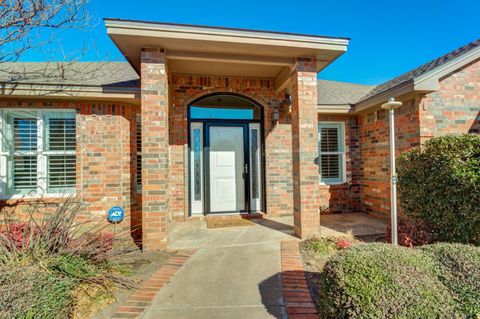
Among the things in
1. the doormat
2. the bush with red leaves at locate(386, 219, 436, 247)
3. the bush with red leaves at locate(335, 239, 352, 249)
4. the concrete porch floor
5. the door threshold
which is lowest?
the concrete porch floor

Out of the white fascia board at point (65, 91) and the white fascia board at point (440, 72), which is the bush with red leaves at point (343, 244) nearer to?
the white fascia board at point (440, 72)

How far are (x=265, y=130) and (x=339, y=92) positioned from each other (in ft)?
11.2

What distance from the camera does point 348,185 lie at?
695cm

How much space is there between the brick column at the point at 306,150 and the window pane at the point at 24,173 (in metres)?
5.75

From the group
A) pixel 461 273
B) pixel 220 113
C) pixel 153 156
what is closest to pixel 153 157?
pixel 153 156

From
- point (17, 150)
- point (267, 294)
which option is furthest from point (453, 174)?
point (17, 150)

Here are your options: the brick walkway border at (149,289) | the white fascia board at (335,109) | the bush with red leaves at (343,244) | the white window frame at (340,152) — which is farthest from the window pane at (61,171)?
the white window frame at (340,152)

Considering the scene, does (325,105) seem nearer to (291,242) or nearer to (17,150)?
(291,242)

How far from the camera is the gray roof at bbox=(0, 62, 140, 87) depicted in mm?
5164

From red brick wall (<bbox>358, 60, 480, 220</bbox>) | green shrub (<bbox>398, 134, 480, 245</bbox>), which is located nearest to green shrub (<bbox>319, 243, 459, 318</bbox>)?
green shrub (<bbox>398, 134, 480, 245</bbox>)

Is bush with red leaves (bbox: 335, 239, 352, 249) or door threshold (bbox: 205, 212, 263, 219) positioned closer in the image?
bush with red leaves (bbox: 335, 239, 352, 249)

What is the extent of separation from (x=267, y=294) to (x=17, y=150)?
6087 mm

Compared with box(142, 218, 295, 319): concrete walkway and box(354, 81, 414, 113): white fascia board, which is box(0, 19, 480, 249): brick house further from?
box(142, 218, 295, 319): concrete walkway

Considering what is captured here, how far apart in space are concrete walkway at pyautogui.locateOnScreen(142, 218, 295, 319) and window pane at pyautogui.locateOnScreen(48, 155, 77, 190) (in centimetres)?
273
